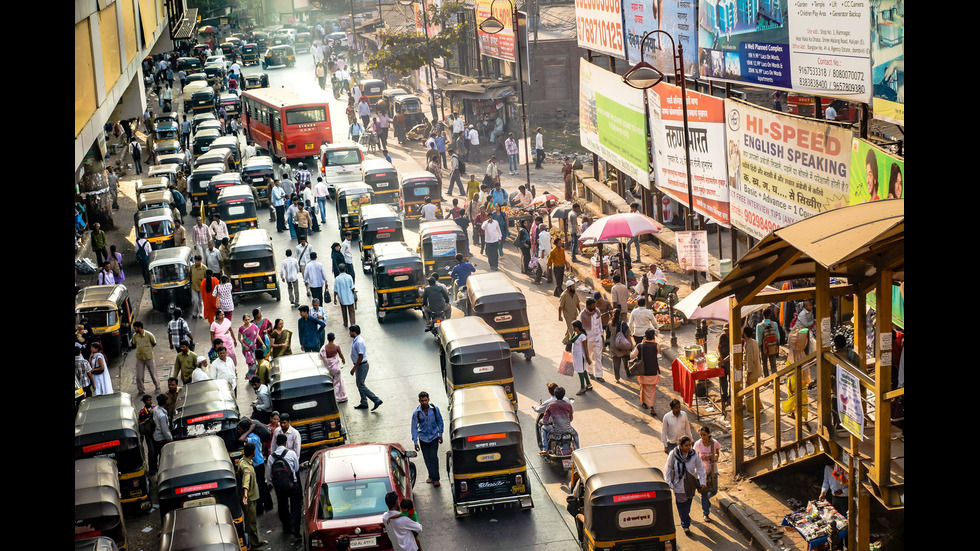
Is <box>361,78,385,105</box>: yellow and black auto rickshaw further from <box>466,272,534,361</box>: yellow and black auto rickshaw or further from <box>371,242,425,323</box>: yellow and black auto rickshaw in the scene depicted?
<box>466,272,534,361</box>: yellow and black auto rickshaw

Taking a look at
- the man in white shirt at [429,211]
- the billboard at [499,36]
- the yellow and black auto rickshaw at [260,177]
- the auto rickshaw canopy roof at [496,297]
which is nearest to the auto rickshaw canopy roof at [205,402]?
the auto rickshaw canopy roof at [496,297]

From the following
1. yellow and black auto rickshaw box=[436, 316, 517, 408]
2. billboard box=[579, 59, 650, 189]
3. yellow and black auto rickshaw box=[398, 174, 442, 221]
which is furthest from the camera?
yellow and black auto rickshaw box=[398, 174, 442, 221]

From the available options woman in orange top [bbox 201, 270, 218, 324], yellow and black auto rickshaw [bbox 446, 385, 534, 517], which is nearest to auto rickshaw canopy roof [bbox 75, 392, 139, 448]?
yellow and black auto rickshaw [bbox 446, 385, 534, 517]

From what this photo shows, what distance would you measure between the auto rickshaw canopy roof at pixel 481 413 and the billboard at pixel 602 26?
1751cm

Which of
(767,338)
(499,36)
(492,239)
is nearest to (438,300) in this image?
(492,239)

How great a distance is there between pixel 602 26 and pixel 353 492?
23052mm

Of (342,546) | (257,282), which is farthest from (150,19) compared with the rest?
(342,546)

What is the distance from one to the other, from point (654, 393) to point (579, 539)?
524cm

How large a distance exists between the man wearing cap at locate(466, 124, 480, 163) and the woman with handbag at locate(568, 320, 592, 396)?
1052 inches

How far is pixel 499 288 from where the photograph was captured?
21.8 metres

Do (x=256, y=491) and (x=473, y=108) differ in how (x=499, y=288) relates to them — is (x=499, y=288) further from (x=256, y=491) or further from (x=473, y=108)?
(x=473, y=108)

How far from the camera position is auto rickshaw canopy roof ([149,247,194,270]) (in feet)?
86.5

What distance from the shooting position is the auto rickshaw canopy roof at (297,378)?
1709 cm

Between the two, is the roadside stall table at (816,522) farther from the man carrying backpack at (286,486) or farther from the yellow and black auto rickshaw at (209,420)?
the yellow and black auto rickshaw at (209,420)
